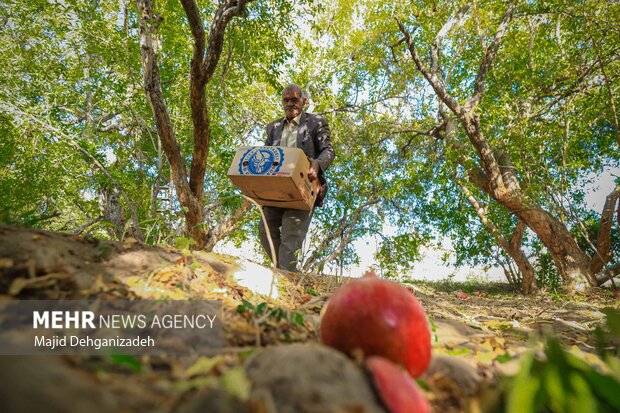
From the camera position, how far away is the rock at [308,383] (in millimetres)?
595

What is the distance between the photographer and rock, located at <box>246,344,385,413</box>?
1.95 feet

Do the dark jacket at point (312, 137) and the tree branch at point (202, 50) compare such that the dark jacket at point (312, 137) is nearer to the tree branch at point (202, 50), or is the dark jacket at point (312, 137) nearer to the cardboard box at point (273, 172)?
the cardboard box at point (273, 172)

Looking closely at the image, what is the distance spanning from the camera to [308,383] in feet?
2.11

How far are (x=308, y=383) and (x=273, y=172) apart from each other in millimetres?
2569

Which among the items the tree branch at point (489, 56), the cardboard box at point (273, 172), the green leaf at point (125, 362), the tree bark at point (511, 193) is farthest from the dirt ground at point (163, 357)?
the tree branch at point (489, 56)

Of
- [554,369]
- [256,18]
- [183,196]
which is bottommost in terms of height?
[554,369]

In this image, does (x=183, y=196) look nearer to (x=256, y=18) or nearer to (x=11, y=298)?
(x=256, y=18)

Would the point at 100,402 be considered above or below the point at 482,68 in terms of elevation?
below

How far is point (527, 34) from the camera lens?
25.9ft

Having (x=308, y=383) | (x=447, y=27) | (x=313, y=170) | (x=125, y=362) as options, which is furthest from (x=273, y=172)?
(x=447, y=27)

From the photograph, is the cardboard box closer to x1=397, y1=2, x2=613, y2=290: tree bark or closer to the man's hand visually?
the man's hand

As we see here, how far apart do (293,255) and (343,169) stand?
6843 millimetres

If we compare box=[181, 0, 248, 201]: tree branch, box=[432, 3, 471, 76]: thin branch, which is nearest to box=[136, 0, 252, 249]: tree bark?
box=[181, 0, 248, 201]: tree branch

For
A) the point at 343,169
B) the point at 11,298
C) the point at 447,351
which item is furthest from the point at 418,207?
the point at 11,298
